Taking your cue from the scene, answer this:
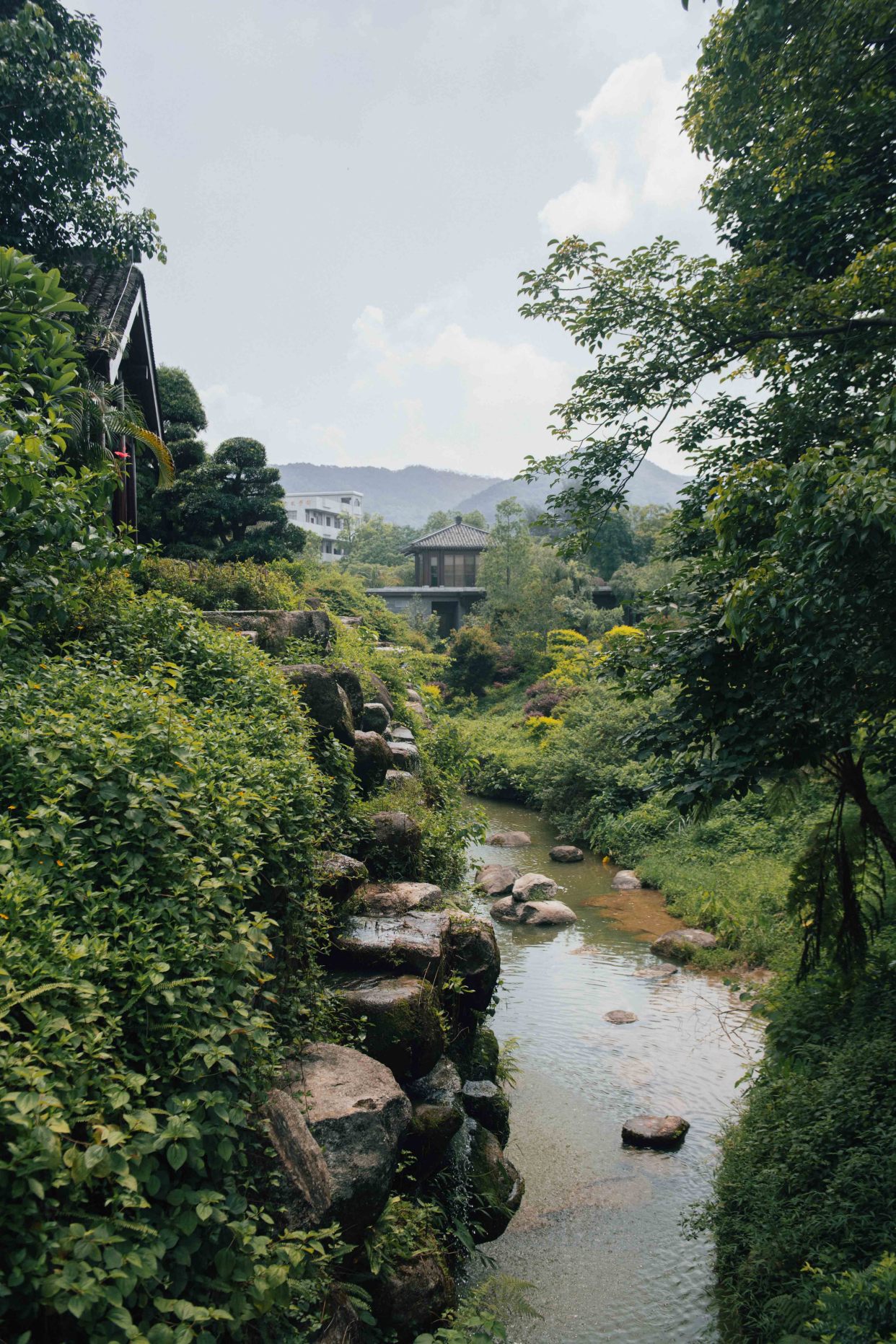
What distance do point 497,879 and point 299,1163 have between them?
12.2 m

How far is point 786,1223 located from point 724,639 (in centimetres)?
379

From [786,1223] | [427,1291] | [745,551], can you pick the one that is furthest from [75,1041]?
[786,1223]

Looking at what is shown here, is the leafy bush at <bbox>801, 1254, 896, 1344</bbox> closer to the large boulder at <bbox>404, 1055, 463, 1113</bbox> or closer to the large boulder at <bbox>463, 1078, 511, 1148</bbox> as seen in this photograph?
the large boulder at <bbox>404, 1055, 463, 1113</bbox>

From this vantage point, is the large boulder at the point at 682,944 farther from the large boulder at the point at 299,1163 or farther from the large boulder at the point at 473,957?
the large boulder at the point at 299,1163

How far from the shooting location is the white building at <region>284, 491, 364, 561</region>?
84.1 meters

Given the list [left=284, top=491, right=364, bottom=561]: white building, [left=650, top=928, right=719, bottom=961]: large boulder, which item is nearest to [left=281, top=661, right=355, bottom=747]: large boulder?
[left=650, top=928, right=719, bottom=961]: large boulder

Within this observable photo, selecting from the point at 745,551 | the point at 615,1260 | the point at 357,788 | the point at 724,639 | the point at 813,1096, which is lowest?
the point at 615,1260

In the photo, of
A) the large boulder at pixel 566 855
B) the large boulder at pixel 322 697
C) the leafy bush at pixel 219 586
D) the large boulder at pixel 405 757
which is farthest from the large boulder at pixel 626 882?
the large boulder at pixel 322 697

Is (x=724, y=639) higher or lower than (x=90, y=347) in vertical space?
lower

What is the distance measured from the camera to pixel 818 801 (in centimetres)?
1492

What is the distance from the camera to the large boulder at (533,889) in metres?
15.2

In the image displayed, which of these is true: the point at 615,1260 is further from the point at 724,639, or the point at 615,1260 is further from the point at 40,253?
the point at 40,253

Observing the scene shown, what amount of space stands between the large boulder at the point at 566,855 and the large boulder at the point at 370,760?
9725 mm

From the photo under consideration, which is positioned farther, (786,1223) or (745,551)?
(786,1223)
